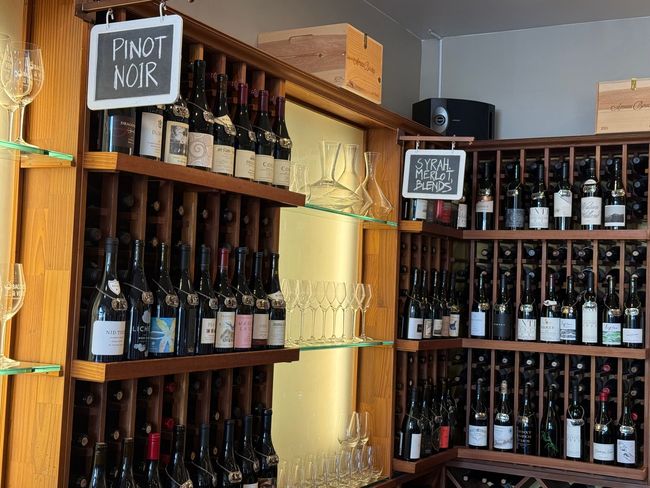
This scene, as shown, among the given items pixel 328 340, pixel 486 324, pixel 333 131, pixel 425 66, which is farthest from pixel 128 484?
pixel 425 66

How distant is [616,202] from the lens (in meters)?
3.91

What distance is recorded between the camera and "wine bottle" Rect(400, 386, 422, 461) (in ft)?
12.0

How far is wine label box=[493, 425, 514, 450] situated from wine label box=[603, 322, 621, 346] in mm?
597

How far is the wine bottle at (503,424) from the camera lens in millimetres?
4023

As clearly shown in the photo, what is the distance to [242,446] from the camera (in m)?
2.70

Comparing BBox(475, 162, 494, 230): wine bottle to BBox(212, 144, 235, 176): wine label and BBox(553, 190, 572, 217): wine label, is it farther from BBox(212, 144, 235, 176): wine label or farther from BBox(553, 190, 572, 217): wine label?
BBox(212, 144, 235, 176): wine label

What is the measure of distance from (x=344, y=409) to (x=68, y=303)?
184 centimetres

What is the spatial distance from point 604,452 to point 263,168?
209cm

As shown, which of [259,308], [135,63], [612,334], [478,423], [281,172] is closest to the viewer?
[135,63]

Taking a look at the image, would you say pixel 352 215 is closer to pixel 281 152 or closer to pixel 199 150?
pixel 281 152

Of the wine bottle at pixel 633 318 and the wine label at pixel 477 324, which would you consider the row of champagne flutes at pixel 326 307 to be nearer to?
the wine label at pixel 477 324

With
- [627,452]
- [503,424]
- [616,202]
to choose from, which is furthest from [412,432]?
[616,202]

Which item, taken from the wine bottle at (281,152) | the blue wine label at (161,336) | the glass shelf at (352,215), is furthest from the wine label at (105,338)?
the glass shelf at (352,215)

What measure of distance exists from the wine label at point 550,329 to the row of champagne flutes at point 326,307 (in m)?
0.90
